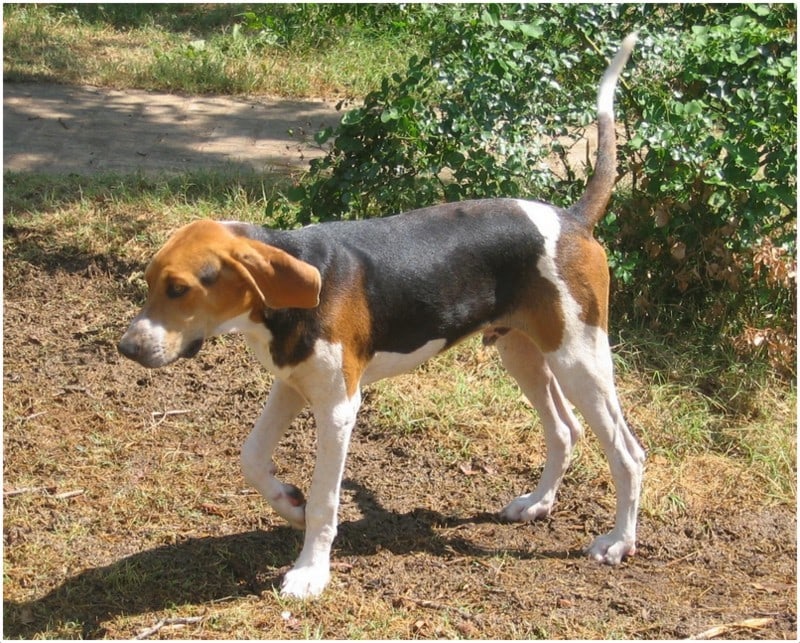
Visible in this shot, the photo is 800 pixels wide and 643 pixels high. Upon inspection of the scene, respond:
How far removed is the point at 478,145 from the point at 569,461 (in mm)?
2117

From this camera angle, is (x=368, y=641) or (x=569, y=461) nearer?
(x=368, y=641)

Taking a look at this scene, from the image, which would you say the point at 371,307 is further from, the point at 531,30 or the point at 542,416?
the point at 531,30

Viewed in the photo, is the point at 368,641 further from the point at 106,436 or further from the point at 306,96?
the point at 306,96

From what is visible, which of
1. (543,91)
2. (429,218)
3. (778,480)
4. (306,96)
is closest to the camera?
(429,218)

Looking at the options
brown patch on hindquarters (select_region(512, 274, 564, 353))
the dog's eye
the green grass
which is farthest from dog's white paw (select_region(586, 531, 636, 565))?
the green grass

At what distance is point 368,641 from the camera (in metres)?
4.60

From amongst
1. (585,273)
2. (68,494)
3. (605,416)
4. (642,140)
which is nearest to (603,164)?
(585,273)

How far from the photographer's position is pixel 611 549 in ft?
17.2

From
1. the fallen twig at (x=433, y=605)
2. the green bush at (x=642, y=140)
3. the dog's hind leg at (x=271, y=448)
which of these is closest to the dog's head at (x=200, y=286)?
the dog's hind leg at (x=271, y=448)

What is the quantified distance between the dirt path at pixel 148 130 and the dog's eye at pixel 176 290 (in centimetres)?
491

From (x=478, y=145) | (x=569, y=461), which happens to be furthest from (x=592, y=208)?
(x=478, y=145)

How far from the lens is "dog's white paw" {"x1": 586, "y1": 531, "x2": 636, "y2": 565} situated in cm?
524

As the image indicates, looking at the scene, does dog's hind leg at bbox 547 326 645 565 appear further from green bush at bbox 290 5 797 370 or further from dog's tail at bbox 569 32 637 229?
green bush at bbox 290 5 797 370

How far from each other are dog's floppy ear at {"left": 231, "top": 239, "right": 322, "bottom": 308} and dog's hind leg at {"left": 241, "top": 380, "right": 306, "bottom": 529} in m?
0.67
